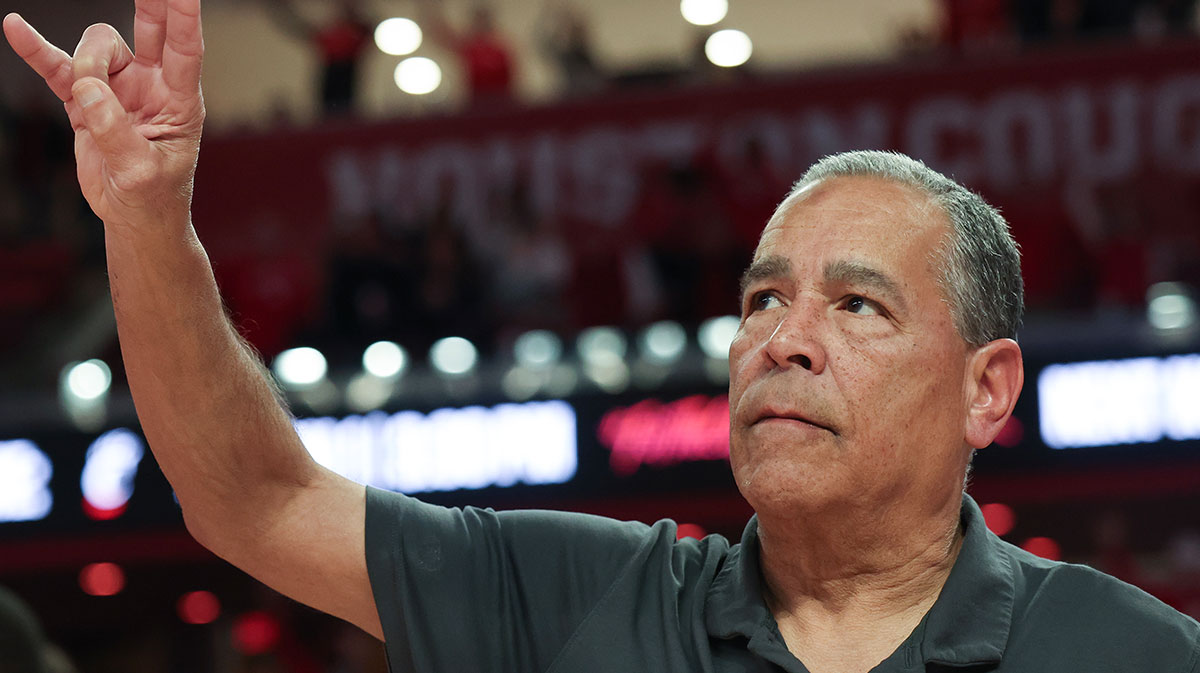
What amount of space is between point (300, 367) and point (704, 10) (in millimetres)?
5782

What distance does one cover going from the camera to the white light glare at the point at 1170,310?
5.61 m

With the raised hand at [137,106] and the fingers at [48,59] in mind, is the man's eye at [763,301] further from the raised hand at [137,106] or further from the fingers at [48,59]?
the fingers at [48,59]

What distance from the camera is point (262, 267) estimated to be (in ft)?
23.6

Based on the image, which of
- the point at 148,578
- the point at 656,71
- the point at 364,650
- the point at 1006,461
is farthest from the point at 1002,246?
the point at 656,71

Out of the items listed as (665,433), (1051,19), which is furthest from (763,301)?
(1051,19)

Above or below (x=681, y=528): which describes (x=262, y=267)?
above

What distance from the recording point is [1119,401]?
5602 mm

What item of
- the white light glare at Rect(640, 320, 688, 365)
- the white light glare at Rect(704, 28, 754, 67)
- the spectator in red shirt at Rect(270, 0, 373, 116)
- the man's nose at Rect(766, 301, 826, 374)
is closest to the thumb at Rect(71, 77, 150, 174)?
the man's nose at Rect(766, 301, 826, 374)

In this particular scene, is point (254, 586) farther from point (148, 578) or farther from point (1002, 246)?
point (1002, 246)

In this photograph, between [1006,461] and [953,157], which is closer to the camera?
[1006,461]

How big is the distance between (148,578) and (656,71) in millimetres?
4724

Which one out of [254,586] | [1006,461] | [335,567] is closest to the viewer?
[335,567]

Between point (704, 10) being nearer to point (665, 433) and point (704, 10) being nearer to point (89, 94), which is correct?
point (665, 433)

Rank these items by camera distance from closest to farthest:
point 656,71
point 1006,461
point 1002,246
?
point 1002,246
point 1006,461
point 656,71
